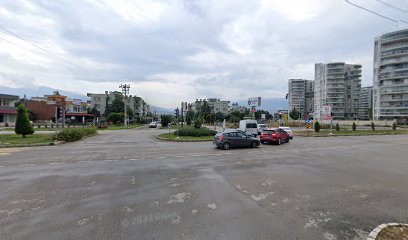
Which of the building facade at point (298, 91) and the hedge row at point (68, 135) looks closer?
the hedge row at point (68, 135)

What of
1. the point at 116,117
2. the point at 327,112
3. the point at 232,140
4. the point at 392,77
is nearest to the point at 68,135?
the point at 232,140

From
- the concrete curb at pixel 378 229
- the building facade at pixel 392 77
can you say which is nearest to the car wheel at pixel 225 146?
the concrete curb at pixel 378 229

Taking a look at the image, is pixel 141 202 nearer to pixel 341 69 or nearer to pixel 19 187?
pixel 19 187

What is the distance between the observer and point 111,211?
18.9ft

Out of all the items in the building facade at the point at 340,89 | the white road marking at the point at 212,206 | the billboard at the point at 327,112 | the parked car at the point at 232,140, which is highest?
the building facade at the point at 340,89

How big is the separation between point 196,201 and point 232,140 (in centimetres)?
1279

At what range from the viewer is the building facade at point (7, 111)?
58.3 metres

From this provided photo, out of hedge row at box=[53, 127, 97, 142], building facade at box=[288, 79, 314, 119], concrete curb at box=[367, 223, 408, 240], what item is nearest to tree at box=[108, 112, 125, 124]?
hedge row at box=[53, 127, 97, 142]

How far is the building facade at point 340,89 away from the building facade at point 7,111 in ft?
383

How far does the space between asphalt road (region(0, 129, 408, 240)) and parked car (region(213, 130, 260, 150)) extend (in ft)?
24.1

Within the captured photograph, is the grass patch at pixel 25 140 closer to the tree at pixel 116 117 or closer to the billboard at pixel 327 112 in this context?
the billboard at pixel 327 112

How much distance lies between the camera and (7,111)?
58469 mm

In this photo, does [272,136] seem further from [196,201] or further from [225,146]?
[196,201]

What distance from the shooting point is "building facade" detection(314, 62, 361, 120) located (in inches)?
4852
